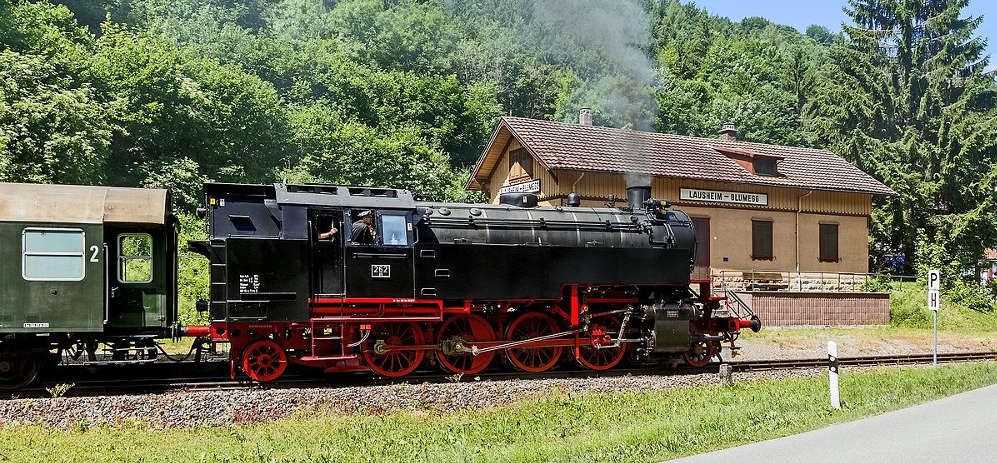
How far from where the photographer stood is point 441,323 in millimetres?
15391

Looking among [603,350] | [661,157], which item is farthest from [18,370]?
[661,157]

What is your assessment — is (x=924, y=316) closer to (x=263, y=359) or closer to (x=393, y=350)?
(x=393, y=350)

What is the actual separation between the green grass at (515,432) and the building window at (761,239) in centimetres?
1828

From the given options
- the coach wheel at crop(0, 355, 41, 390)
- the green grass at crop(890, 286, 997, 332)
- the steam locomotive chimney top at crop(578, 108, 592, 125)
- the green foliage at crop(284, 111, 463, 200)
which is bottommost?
the green grass at crop(890, 286, 997, 332)

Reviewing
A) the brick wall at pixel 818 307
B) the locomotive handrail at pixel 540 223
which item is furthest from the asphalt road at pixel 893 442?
the brick wall at pixel 818 307

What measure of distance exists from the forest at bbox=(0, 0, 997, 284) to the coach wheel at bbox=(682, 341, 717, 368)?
9.29 metres

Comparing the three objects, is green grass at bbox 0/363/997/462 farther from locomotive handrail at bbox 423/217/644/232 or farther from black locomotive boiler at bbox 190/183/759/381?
locomotive handrail at bbox 423/217/644/232

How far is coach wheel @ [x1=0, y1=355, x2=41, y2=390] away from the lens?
1339 centimetres

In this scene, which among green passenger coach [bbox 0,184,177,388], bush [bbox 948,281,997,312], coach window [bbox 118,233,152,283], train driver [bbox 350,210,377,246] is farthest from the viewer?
bush [bbox 948,281,997,312]

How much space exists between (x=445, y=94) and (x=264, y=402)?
150 ft

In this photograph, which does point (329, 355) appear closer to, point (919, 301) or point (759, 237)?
point (759, 237)

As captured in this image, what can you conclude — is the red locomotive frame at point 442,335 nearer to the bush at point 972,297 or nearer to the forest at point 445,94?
the forest at point 445,94

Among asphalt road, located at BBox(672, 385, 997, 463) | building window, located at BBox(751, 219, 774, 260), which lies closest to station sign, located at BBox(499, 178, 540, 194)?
building window, located at BBox(751, 219, 774, 260)

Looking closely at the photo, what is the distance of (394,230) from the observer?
1479 cm
